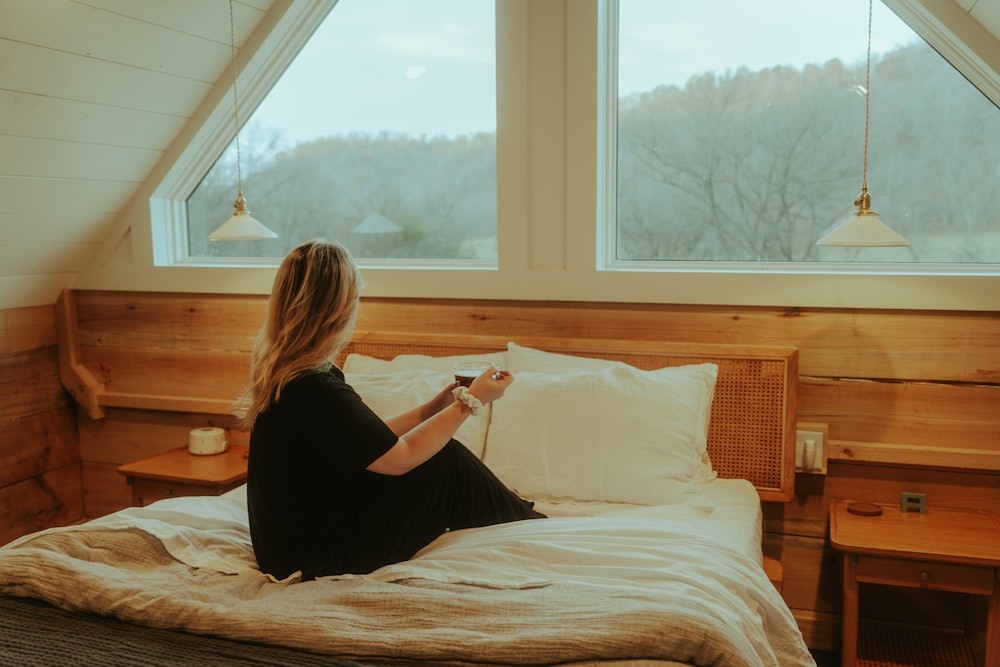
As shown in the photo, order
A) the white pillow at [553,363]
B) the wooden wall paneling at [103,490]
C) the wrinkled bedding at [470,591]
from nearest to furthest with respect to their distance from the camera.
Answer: the wrinkled bedding at [470,591] → the white pillow at [553,363] → the wooden wall paneling at [103,490]

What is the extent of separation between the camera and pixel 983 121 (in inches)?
98.8

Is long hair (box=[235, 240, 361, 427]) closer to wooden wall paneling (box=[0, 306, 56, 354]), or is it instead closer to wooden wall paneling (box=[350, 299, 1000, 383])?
wooden wall paneling (box=[350, 299, 1000, 383])

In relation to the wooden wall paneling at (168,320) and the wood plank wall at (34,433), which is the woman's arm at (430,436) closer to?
the wooden wall paneling at (168,320)

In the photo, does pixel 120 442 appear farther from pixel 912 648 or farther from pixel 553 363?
pixel 912 648

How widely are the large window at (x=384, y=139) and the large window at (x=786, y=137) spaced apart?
0.53 meters

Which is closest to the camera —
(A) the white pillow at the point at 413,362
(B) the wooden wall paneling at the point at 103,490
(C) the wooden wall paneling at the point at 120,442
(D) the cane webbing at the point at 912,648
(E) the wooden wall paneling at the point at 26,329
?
(D) the cane webbing at the point at 912,648

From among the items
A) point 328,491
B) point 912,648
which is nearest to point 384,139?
point 328,491

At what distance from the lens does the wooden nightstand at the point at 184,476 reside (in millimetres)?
2920

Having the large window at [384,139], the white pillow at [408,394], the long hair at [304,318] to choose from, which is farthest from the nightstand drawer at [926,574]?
the large window at [384,139]

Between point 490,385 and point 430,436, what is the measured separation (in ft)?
0.59

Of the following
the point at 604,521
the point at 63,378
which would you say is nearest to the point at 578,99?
the point at 604,521

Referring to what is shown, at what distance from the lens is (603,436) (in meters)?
2.36

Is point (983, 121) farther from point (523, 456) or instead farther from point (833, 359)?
point (523, 456)

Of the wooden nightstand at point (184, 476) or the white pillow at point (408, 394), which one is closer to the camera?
the white pillow at point (408, 394)
